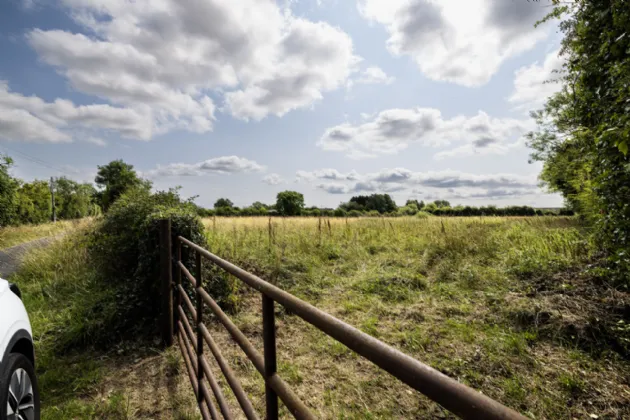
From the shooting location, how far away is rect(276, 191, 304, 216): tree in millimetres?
75938

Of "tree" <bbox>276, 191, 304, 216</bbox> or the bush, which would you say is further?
"tree" <bbox>276, 191, 304, 216</bbox>

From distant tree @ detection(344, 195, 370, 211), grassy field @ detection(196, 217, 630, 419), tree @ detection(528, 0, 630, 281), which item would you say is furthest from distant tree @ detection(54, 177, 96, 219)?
tree @ detection(528, 0, 630, 281)

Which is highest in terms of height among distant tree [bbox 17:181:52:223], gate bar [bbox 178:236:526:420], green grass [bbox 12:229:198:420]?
distant tree [bbox 17:181:52:223]

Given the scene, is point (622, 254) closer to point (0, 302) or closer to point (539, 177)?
point (0, 302)

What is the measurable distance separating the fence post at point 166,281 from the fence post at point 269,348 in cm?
295

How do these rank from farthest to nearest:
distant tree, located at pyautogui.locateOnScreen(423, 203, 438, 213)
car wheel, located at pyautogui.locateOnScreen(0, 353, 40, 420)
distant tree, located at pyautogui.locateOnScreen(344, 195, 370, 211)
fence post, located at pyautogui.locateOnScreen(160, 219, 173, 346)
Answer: distant tree, located at pyautogui.locateOnScreen(344, 195, 370, 211) < distant tree, located at pyautogui.locateOnScreen(423, 203, 438, 213) < fence post, located at pyautogui.locateOnScreen(160, 219, 173, 346) < car wheel, located at pyautogui.locateOnScreen(0, 353, 40, 420)

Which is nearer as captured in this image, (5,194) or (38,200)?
(5,194)

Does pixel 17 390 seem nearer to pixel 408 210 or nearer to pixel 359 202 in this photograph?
pixel 408 210

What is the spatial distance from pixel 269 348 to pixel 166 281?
3108 millimetres

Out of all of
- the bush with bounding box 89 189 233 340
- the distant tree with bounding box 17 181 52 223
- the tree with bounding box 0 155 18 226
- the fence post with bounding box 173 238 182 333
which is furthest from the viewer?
the distant tree with bounding box 17 181 52 223

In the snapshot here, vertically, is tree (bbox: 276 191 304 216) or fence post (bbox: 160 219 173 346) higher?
tree (bbox: 276 191 304 216)

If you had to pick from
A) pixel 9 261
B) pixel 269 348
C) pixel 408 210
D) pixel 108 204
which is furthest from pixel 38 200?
pixel 269 348

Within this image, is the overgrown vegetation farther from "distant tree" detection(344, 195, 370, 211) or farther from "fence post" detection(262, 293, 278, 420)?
"distant tree" detection(344, 195, 370, 211)

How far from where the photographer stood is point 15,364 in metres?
1.86
